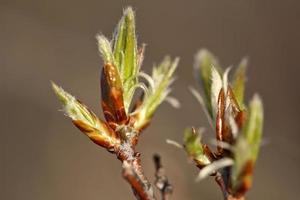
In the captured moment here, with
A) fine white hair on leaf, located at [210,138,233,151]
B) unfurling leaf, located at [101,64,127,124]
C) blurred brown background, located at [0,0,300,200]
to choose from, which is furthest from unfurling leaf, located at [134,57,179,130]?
blurred brown background, located at [0,0,300,200]

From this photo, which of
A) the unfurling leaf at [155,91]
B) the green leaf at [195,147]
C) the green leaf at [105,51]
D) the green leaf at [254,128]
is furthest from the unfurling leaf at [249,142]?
the green leaf at [105,51]

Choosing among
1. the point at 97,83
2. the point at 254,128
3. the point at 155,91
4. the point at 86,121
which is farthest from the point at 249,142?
the point at 97,83

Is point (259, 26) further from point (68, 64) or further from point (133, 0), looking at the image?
point (68, 64)

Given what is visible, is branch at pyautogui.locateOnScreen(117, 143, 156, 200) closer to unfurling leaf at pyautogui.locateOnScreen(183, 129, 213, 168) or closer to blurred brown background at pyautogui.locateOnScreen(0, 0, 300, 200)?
unfurling leaf at pyautogui.locateOnScreen(183, 129, 213, 168)

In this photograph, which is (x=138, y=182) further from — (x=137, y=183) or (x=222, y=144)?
(x=222, y=144)

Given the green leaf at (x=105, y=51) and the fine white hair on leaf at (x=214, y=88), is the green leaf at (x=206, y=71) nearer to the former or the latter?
the fine white hair on leaf at (x=214, y=88)

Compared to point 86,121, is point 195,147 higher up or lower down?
lower down

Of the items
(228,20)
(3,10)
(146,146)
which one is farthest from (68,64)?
(228,20)
